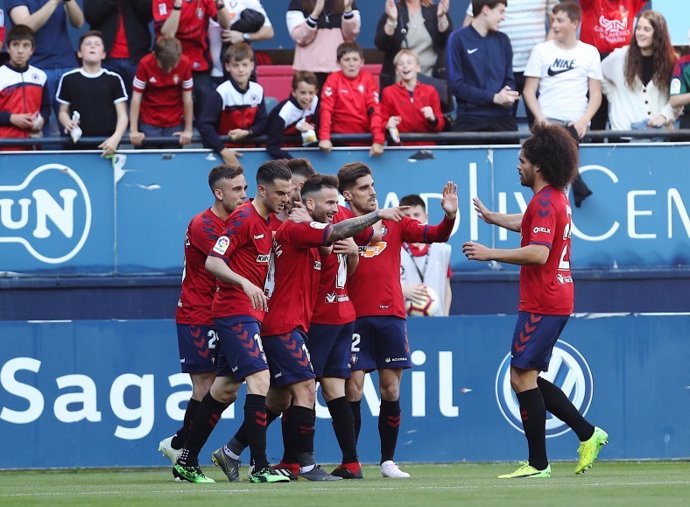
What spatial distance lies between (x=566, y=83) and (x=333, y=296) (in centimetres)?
502

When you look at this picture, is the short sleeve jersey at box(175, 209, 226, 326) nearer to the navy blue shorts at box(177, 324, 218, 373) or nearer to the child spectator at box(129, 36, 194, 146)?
the navy blue shorts at box(177, 324, 218, 373)

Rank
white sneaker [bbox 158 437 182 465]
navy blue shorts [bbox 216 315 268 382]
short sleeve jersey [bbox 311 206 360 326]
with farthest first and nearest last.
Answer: white sneaker [bbox 158 437 182 465] → short sleeve jersey [bbox 311 206 360 326] → navy blue shorts [bbox 216 315 268 382]

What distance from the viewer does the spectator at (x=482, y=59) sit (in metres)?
13.6

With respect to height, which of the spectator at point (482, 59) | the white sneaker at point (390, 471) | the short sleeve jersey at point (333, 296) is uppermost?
the spectator at point (482, 59)

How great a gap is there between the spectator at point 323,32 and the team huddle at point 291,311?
4.42m

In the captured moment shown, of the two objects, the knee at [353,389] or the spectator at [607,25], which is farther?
the spectator at [607,25]

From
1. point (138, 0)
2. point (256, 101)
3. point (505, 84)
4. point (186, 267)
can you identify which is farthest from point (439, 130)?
point (186, 267)

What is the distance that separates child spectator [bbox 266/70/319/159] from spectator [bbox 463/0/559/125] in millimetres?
1967

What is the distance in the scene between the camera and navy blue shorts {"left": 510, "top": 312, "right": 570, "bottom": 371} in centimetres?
901

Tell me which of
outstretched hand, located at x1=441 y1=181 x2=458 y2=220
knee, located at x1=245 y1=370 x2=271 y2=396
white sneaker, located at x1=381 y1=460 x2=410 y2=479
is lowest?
white sneaker, located at x1=381 y1=460 x2=410 y2=479

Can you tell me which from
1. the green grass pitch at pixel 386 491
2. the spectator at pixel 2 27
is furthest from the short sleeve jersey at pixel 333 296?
the spectator at pixel 2 27

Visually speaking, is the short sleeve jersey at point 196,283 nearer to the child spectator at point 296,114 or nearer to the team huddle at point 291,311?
the team huddle at point 291,311

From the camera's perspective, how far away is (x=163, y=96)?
13773 millimetres

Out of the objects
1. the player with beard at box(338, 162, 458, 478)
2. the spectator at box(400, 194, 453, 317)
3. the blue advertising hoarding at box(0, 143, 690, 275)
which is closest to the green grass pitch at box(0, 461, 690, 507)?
the player with beard at box(338, 162, 458, 478)
